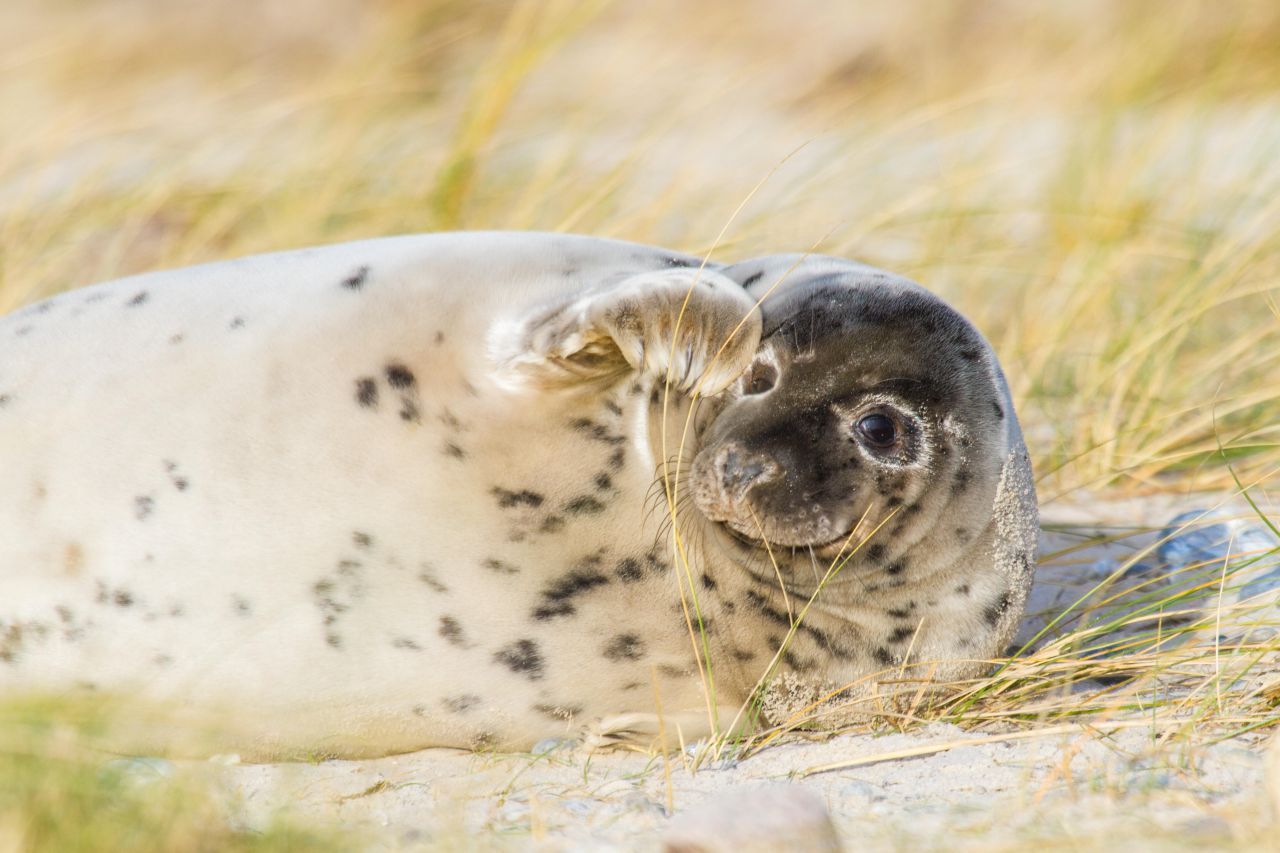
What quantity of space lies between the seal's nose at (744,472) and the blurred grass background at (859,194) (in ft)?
3.89

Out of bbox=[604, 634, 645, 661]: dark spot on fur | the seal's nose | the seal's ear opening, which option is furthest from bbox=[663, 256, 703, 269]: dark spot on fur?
bbox=[604, 634, 645, 661]: dark spot on fur

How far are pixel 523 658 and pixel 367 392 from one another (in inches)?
20.1

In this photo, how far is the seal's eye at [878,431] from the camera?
2.36 meters

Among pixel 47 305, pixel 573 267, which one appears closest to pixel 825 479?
pixel 573 267

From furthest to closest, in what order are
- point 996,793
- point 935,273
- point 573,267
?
point 935,273 → point 573,267 → point 996,793

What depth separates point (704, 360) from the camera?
7.78 ft

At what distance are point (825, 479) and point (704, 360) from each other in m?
0.28

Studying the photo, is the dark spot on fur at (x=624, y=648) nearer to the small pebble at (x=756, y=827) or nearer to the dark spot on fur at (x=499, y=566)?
the dark spot on fur at (x=499, y=566)

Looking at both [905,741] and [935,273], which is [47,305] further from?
[935,273]

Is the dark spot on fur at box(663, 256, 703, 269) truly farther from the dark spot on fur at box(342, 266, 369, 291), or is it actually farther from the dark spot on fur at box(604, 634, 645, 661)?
the dark spot on fur at box(604, 634, 645, 661)

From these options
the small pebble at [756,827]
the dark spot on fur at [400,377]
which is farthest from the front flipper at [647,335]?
the small pebble at [756,827]

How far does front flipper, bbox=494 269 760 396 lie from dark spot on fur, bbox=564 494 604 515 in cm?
19

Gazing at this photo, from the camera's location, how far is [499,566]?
2.30 meters

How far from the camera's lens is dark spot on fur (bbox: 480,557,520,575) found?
2.29 meters
